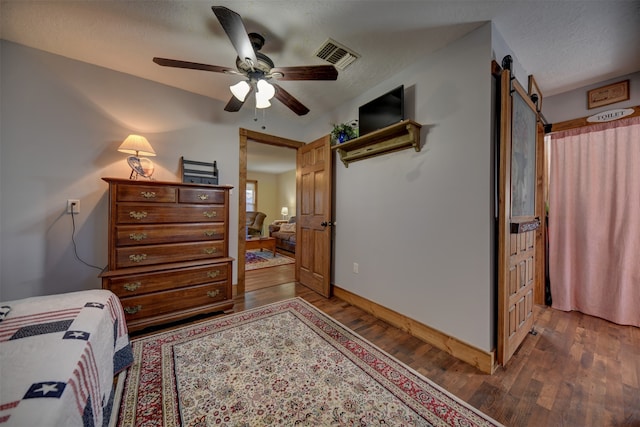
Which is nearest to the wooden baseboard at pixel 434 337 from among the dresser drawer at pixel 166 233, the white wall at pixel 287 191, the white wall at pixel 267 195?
the dresser drawer at pixel 166 233

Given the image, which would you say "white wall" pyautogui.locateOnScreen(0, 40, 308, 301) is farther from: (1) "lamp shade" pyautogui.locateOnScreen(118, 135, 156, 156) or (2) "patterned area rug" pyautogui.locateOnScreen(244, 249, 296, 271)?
(2) "patterned area rug" pyautogui.locateOnScreen(244, 249, 296, 271)

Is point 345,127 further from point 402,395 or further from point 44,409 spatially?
point 44,409

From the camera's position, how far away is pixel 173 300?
2271 millimetres

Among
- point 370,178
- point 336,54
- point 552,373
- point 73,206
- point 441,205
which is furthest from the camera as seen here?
point 370,178

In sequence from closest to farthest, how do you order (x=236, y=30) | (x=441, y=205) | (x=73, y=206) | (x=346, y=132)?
(x=236, y=30)
(x=441, y=205)
(x=73, y=206)
(x=346, y=132)

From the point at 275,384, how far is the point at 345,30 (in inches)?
104

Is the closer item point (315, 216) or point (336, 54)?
point (336, 54)

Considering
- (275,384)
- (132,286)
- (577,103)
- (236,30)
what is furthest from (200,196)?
(577,103)

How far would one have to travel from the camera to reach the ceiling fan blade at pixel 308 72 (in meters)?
1.67

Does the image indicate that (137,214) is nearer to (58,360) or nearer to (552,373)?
(58,360)

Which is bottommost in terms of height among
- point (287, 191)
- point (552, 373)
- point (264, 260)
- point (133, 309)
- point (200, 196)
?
point (552, 373)

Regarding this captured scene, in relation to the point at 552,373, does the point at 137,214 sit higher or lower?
higher

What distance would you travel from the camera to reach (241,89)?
1.85 m

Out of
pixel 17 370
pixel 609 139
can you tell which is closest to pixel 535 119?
pixel 609 139
